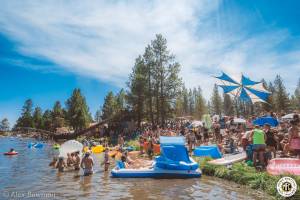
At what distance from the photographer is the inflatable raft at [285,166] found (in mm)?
10781

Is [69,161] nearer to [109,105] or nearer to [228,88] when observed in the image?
[228,88]

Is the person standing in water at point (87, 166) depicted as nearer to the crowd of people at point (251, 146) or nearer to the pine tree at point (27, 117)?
the crowd of people at point (251, 146)

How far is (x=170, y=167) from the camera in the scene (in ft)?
48.6

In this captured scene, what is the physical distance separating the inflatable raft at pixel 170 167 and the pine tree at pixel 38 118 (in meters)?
96.4

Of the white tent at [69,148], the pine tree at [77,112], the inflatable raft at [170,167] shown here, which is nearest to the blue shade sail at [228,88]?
the inflatable raft at [170,167]

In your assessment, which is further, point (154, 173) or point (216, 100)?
point (216, 100)

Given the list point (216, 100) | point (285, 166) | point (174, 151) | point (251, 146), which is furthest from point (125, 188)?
point (216, 100)

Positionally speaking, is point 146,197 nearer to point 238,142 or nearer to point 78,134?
point 238,142

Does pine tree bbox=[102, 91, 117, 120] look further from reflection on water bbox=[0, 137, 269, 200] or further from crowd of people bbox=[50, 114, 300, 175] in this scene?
reflection on water bbox=[0, 137, 269, 200]

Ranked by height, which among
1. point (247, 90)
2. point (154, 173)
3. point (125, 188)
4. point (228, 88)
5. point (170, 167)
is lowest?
point (125, 188)

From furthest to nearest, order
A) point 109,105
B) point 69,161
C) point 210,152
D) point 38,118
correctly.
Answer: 1. point 38,118
2. point 109,105
3. point 69,161
4. point 210,152

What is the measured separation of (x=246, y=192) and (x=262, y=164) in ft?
7.34

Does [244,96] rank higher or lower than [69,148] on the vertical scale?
higher

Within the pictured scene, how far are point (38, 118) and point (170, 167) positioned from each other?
102314mm
